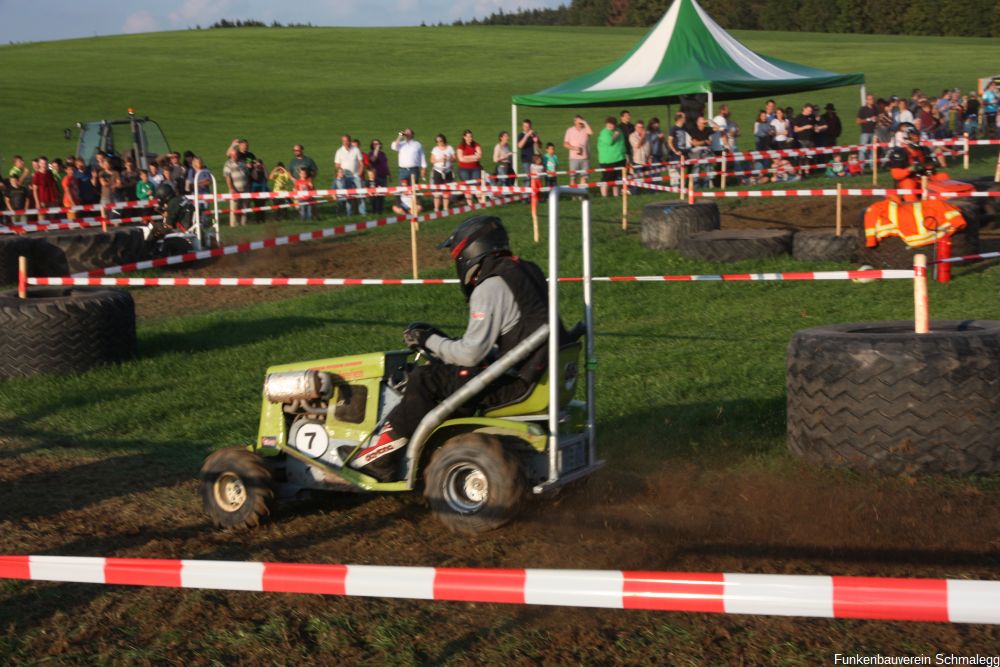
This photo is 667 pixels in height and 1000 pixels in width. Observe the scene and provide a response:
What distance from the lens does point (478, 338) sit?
5.98m

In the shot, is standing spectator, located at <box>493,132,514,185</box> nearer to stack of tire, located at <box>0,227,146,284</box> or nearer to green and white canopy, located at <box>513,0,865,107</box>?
green and white canopy, located at <box>513,0,865,107</box>

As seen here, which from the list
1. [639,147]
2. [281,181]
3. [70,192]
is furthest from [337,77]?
[70,192]

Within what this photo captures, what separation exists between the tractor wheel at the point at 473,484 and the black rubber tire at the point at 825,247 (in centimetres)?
1006

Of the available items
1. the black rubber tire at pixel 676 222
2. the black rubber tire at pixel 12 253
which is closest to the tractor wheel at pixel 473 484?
the black rubber tire at pixel 676 222

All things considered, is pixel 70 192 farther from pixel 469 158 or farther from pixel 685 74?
pixel 685 74

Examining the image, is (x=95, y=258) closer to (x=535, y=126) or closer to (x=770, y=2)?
(x=535, y=126)

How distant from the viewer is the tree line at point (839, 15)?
8812 cm

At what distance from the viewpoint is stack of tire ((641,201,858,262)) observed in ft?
48.9

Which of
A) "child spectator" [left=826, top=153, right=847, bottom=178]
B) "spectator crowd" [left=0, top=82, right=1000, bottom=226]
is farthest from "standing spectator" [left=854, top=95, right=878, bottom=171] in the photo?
"child spectator" [left=826, top=153, right=847, bottom=178]

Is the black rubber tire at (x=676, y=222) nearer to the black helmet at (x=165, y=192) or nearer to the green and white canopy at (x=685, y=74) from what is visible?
the black helmet at (x=165, y=192)

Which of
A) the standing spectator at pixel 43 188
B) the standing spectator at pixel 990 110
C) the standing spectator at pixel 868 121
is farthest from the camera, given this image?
the standing spectator at pixel 990 110

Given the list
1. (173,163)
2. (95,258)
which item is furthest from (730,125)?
(95,258)

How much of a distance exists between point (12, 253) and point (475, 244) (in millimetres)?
12739

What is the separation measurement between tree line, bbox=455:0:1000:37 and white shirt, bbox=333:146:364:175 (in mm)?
75465
